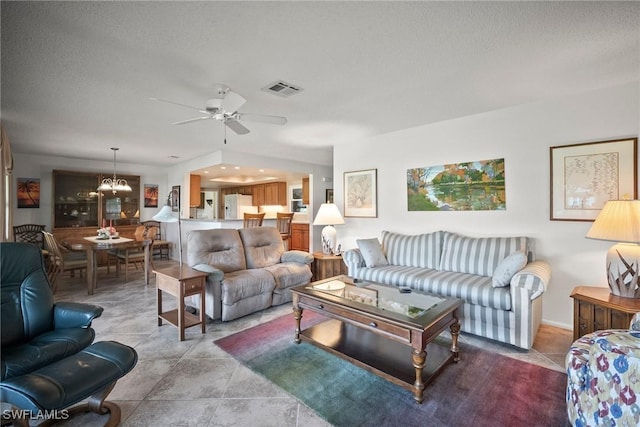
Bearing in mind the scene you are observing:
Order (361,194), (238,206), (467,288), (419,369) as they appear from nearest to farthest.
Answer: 1. (419,369)
2. (467,288)
3. (361,194)
4. (238,206)

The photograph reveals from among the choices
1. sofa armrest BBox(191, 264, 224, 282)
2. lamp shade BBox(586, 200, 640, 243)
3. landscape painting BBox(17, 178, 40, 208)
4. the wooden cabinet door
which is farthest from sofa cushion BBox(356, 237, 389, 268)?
landscape painting BBox(17, 178, 40, 208)

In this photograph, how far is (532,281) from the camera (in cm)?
246

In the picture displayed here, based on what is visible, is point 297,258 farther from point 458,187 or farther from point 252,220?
point 458,187

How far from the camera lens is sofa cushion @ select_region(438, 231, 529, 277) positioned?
312 centimetres

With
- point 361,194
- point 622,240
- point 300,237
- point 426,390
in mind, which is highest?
point 361,194

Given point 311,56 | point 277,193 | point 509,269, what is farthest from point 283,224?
point 509,269

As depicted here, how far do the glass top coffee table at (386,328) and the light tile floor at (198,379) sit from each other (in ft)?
1.90

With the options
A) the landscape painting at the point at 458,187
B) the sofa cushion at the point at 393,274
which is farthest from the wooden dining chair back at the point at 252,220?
the landscape painting at the point at 458,187

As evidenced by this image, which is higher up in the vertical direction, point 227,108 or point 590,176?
point 227,108

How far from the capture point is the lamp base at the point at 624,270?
227 centimetres

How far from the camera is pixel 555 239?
121 inches

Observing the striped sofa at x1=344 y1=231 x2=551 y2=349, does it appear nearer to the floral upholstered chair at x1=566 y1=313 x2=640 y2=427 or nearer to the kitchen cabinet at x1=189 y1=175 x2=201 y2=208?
the floral upholstered chair at x1=566 y1=313 x2=640 y2=427

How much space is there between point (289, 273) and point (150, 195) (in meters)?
5.48

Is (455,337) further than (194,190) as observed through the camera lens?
No
